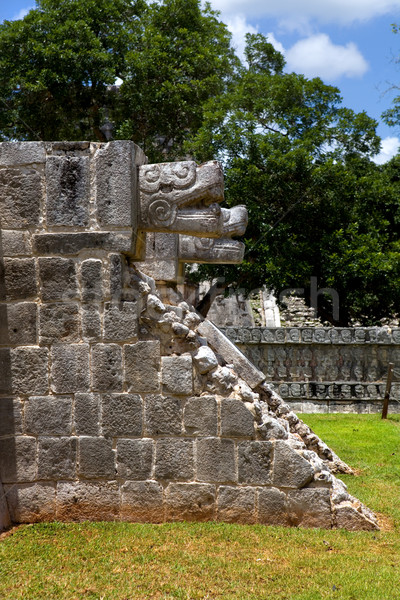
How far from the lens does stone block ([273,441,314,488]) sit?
173 inches

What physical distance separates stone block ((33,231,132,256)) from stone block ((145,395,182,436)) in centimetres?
111

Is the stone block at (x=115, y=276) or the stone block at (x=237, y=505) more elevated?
the stone block at (x=115, y=276)

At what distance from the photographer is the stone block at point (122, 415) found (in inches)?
173

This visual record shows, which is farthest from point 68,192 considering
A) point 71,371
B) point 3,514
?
point 3,514

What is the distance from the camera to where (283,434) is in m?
4.45

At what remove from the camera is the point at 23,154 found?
453cm

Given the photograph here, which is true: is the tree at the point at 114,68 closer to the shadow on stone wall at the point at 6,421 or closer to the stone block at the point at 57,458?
the shadow on stone wall at the point at 6,421

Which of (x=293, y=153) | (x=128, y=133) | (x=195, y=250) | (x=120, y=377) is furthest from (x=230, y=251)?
(x=128, y=133)

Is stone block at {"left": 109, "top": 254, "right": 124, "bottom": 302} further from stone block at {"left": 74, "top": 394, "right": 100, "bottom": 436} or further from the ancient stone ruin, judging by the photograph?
stone block at {"left": 74, "top": 394, "right": 100, "bottom": 436}

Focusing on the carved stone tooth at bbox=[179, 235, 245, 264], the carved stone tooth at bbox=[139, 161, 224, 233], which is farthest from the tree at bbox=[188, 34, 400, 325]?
the carved stone tooth at bbox=[139, 161, 224, 233]

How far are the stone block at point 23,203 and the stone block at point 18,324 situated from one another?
0.58m

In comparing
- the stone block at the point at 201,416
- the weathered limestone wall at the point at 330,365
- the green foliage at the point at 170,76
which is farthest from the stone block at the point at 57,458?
the green foliage at the point at 170,76

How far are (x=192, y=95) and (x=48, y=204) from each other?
501 inches

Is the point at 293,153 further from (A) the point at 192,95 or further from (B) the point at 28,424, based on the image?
(B) the point at 28,424
